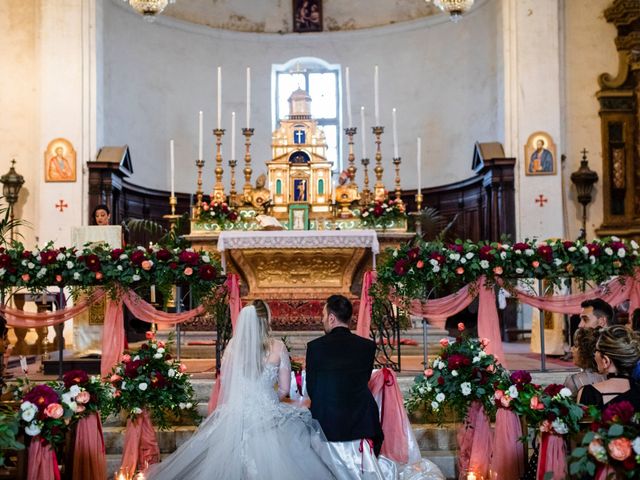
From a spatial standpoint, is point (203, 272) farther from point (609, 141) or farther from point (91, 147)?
point (609, 141)

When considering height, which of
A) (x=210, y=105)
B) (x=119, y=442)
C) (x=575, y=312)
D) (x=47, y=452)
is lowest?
(x=119, y=442)

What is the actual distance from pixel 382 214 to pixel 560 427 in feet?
22.2

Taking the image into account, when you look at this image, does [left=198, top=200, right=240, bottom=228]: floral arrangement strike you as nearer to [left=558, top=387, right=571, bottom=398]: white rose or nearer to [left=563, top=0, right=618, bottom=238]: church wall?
[left=563, top=0, right=618, bottom=238]: church wall

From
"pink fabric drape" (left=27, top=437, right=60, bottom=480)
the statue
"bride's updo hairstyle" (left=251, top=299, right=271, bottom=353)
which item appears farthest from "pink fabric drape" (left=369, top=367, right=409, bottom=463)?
the statue

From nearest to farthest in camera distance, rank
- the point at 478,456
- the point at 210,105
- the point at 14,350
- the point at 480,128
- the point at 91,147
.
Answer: the point at 478,456
the point at 14,350
the point at 91,147
the point at 480,128
the point at 210,105

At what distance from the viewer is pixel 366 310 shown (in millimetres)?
7609

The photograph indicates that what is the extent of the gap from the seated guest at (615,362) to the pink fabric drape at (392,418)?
5.60 ft

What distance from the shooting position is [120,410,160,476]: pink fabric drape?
586 centimetres

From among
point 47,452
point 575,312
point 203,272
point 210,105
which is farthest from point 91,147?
point 47,452

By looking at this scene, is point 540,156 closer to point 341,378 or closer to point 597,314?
point 597,314

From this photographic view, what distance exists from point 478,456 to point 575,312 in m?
2.55

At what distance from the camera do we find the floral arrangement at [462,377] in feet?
18.5

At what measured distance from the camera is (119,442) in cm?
664

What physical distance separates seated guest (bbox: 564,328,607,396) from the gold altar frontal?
18.2ft
